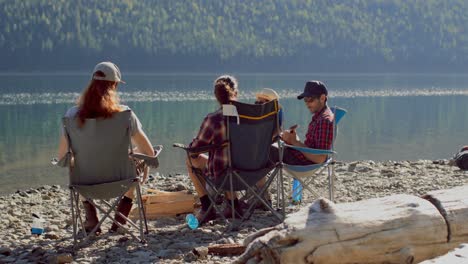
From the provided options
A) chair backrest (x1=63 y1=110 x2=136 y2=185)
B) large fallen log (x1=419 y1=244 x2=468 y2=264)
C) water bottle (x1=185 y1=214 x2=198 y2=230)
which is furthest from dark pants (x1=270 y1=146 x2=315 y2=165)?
large fallen log (x1=419 y1=244 x2=468 y2=264)

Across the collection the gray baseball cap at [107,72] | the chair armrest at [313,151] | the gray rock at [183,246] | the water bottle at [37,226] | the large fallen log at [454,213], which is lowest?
the water bottle at [37,226]

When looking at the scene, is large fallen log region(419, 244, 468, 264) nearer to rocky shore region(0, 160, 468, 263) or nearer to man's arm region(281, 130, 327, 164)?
rocky shore region(0, 160, 468, 263)

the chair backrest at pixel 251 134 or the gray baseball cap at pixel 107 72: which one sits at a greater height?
the gray baseball cap at pixel 107 72

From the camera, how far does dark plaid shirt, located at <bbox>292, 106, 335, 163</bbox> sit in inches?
208

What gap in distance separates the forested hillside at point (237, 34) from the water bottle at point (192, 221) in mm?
72485

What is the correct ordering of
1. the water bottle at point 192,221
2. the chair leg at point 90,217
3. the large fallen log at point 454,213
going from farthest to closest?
the water bottle at point 192,221 < the chair leg at point 90,217 < the large fallen log at point 454,213

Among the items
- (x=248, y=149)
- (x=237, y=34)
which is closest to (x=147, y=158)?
(x=248, y=149)

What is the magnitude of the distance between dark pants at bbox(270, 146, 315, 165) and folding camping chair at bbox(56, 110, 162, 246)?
1269mm

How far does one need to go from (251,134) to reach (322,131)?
624 millimetres

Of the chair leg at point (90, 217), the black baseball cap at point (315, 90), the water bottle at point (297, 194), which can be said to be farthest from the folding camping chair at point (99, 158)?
the water bottle at point (297, 194)

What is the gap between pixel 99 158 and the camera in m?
4.48

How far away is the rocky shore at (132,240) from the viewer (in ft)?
13.9

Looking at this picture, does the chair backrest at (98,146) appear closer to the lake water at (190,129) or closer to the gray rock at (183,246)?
the gray rock at (183,246)

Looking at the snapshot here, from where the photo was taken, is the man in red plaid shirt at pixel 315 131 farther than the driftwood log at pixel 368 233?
Yes
